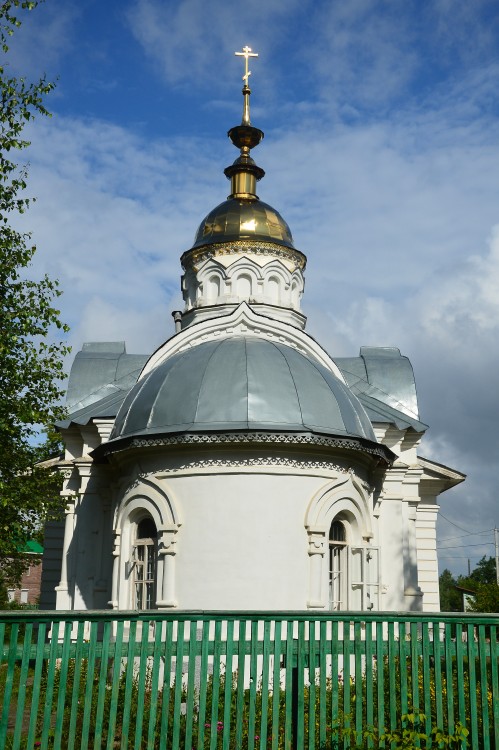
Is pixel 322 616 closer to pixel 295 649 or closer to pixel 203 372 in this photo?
pixel 295 649

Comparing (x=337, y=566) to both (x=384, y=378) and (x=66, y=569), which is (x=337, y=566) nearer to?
(x=66, y=569)

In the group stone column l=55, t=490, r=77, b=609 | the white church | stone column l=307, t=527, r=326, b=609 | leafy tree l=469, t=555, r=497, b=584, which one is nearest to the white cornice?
the white church

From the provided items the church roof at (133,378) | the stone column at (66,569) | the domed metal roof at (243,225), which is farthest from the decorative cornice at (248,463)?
the domed metal roof at (243,225)

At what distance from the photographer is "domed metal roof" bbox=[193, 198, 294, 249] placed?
1873 cm

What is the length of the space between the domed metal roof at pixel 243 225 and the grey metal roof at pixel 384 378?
3.44 meters

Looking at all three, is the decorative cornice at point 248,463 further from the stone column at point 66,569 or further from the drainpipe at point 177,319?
the drainpipe at point 177,319

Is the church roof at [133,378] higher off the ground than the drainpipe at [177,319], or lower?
lower

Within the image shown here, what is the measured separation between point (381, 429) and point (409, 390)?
2.90 meters

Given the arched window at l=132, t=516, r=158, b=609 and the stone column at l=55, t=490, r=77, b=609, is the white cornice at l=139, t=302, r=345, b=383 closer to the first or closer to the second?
the stone column at l=55, t=490, r=77, b=609

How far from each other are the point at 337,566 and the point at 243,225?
9.89 m

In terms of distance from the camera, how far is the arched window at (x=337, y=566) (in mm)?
11367

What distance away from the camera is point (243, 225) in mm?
18875

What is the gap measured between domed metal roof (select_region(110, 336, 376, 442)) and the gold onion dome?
6.82 metres

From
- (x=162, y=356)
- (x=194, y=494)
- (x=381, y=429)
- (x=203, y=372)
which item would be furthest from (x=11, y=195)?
(x=381, y=429)
